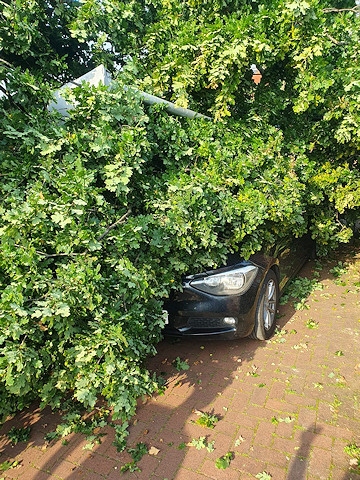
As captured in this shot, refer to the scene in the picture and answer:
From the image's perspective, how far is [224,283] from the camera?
3.32 meters

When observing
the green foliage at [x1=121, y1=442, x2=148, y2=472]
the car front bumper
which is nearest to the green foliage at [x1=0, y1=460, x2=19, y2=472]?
the green foliage at [x1=121, y1=442, x2=148, y2=472]

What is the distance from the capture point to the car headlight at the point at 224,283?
3.30m

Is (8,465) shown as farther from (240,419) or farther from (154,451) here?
(240,419)

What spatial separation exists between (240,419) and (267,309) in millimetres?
1385

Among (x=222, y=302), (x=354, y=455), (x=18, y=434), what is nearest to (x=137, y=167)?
(x=222, y=302)

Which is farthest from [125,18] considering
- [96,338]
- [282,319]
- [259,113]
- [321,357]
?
[321,357]

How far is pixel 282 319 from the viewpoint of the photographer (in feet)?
14.4

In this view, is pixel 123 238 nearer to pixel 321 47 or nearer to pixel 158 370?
pixel 158 370

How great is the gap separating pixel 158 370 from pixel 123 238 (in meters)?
1.65

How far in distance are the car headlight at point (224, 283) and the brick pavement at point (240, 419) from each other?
80 centimetres

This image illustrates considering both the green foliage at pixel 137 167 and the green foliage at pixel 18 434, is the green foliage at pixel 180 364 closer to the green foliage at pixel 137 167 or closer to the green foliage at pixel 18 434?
the green foliage at pixel 137 167

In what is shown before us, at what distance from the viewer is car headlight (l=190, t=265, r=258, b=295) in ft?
10.8

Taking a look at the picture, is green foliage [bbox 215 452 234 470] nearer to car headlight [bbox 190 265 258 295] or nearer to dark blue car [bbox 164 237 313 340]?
dark blue car [bbox 164 237 313 340]

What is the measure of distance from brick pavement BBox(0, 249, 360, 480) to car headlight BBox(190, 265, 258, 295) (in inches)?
31.3
